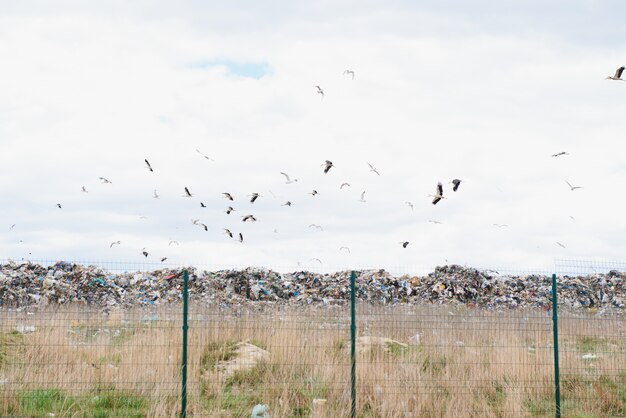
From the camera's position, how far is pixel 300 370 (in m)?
11.6

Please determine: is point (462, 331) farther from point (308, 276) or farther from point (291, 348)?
point (308, 276)

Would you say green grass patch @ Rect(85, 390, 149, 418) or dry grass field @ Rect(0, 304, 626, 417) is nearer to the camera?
green grass patch @ Rect(85, 390, 149, 418)

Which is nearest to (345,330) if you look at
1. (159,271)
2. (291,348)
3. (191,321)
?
(291,348)

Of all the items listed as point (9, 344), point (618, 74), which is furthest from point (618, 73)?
point (9, 344)

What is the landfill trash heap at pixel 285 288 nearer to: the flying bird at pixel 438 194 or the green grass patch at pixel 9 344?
the green grass patch at pixel 9 344

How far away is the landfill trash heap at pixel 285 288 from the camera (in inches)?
870

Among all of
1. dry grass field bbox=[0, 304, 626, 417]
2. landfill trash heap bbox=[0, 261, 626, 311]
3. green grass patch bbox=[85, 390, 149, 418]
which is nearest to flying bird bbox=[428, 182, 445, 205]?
dry grass field bbox=[0, 304, 626, 417]

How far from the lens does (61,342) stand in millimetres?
12711

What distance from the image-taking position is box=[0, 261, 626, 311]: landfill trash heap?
22.1 meters

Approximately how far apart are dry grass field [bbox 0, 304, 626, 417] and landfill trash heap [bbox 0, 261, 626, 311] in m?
8.05

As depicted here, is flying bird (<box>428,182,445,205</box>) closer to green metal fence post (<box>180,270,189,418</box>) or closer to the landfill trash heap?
green metal fence post (<box>180,270,189,418</box>)

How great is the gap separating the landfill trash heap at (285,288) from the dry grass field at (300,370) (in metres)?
8.05

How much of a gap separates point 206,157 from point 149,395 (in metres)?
4.13

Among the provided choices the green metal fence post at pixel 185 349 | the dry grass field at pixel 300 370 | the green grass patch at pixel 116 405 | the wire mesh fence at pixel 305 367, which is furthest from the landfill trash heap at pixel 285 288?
the green metal fence post at pixel 185 349
